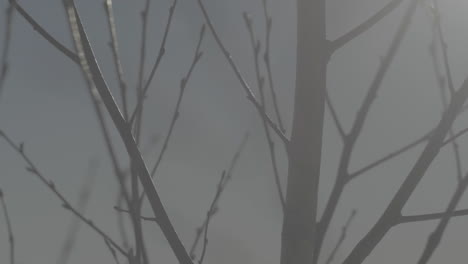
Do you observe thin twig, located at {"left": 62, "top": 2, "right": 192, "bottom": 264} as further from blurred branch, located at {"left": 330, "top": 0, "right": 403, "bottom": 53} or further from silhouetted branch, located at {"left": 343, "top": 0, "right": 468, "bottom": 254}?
blurred branch, located at {"left": 330, "top": 0, "right": 403, "bottom": 53}

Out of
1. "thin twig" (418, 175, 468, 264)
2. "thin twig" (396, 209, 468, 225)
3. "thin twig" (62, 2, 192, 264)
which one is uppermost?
"thin twig" (62, 2, 192, 264)

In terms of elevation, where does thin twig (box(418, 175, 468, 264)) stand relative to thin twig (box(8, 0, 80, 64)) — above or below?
below

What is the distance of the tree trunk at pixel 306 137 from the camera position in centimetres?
A: 176

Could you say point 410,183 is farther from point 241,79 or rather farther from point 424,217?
point 241,79

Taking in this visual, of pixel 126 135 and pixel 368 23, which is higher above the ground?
pixel 368 23

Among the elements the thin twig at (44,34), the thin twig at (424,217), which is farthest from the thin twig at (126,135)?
the thin twig at (424,217)

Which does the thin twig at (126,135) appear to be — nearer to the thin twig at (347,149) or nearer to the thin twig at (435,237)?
the thin twig at (347,149)

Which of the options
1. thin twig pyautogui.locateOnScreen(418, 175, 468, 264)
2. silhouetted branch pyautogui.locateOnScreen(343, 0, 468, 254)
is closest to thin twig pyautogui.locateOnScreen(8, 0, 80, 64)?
silhouetted branch pyautogui.locateOnScreen(343, 0, 468, 254)

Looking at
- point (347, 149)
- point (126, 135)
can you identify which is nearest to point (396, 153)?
point (347, 149)

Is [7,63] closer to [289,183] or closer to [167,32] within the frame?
[167,32]

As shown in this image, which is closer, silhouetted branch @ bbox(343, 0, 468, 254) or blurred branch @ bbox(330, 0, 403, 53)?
silhouetted branch @ bbox(343, 0, 468, 254)

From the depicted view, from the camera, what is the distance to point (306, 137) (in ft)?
5.92

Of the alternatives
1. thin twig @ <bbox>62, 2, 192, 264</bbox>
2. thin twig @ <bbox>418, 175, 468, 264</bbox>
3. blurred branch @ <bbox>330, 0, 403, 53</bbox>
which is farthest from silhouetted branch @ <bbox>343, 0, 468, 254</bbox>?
thin twig @ <bbox>62, 2, 192, 264</bbox>

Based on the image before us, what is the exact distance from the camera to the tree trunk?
1759mm
